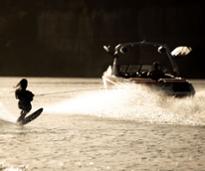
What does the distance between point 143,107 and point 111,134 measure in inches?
208

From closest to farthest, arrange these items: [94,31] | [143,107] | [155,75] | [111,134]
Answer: [111,134] → [143,107] → [155,75] → [94,31]

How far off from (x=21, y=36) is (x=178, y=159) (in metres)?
43.5

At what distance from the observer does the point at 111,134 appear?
1366cm

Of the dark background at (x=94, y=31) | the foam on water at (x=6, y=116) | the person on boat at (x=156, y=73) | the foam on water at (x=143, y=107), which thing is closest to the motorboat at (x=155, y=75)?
the person on boat at (x=156, y=73)

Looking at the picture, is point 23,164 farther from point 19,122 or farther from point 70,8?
point 70,8

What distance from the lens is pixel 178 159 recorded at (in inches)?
411

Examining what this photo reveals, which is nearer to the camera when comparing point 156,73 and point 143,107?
point 143,107

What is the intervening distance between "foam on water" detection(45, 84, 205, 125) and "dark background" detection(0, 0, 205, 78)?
99.2 feet

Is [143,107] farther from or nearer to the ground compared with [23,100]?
nearer to the ground

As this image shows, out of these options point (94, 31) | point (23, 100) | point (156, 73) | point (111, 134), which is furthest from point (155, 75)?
point (94, 31)

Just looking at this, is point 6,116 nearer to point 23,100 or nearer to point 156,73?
point 23,100

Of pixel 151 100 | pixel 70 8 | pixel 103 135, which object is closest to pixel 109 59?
pixel 70 8

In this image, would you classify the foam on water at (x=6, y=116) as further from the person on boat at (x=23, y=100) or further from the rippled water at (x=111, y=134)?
the person on boat at (x=23, y=100)

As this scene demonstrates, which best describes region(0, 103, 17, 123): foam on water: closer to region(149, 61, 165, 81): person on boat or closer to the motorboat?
the motorboat
